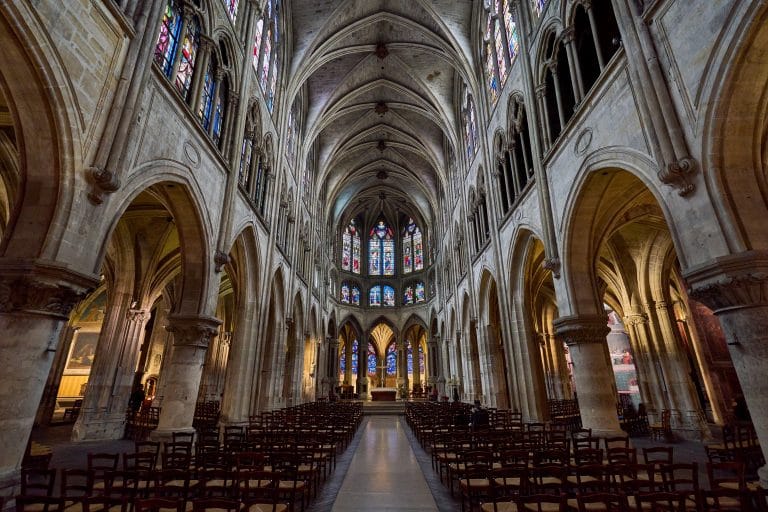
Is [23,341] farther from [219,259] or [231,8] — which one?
[231,8]

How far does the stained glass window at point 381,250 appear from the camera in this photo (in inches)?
1630

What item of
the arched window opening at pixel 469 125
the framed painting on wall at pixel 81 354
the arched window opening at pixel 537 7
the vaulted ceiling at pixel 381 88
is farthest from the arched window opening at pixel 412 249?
the arched window opening at pixel 537 7

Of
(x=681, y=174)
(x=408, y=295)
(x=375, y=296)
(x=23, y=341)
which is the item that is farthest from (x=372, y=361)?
(x=681, y=174)

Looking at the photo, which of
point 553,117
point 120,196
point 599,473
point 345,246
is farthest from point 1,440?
point 345,246

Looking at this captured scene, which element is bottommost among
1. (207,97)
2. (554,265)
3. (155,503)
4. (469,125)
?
(155,503)

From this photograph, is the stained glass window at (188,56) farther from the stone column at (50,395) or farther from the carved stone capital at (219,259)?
the stone column at (50,395)

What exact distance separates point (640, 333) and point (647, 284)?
2003 mm

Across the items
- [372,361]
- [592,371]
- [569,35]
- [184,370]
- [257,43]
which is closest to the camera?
[592,371]

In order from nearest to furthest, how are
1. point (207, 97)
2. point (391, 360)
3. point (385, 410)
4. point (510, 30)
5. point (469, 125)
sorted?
point (207, 97) < point (510, 30) < point (469, 125) < point (385, 410) < point (391, 360)

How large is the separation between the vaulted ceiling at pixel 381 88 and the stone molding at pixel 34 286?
15.9 meters

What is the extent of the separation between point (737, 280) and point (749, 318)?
1.73 ft

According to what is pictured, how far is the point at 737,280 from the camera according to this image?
198 inches

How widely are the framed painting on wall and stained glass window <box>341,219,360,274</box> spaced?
2104 cm

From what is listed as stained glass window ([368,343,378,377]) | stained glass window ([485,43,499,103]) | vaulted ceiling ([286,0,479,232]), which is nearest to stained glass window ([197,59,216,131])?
vaulted ceiling ([286,0,479,232])
